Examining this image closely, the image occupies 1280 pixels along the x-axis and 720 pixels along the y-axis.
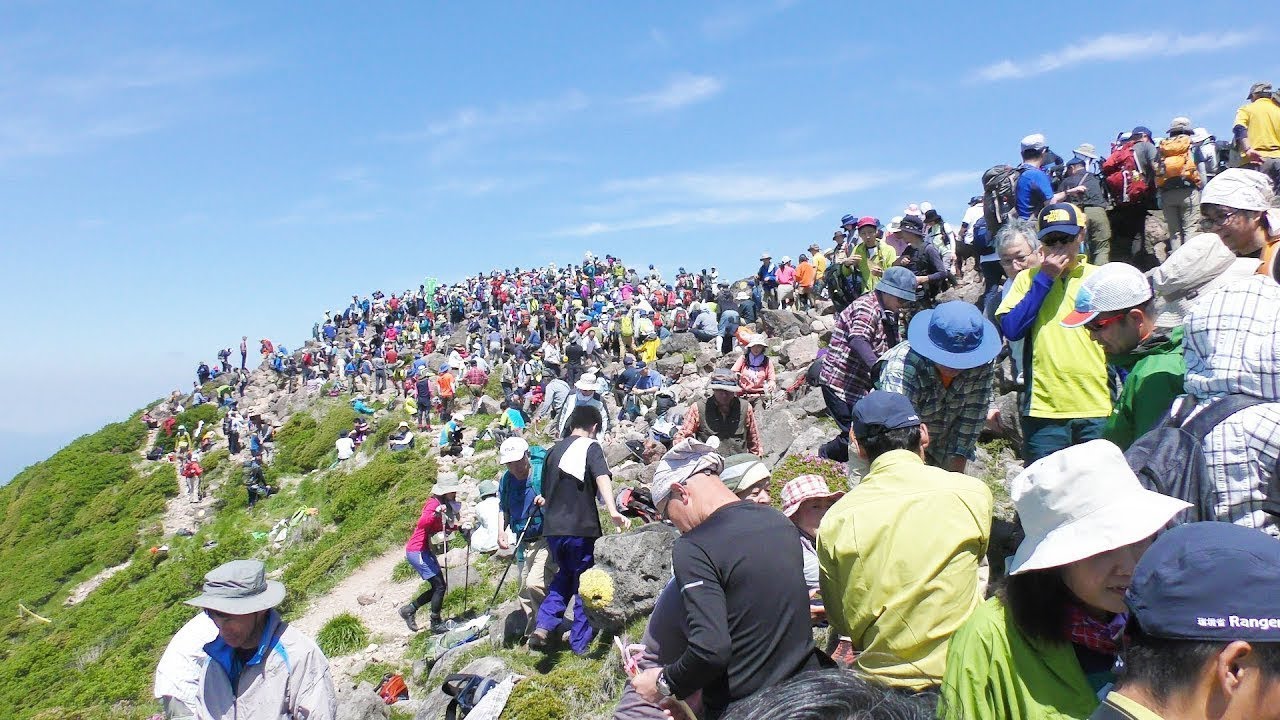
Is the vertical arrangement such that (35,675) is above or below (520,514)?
below

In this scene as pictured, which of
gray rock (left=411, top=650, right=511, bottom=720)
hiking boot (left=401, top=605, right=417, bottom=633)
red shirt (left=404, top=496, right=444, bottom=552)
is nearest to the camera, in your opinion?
gray rock (left=411, top=650, right=511, bottom=720)

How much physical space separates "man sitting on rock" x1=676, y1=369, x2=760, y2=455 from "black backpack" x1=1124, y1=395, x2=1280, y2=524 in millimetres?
4180

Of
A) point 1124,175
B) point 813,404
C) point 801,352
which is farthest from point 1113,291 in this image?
point 801,352

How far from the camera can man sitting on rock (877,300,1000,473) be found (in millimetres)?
3887

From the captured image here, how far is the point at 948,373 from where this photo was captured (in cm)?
402

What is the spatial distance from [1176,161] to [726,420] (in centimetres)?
618

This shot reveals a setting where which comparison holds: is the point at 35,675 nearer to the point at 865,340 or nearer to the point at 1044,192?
the point at 865,340

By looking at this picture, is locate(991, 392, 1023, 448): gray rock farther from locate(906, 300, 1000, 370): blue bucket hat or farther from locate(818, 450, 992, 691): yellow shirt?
locate(818, 450, 992, 691): yellow shirt

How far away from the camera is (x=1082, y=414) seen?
13.1 feet

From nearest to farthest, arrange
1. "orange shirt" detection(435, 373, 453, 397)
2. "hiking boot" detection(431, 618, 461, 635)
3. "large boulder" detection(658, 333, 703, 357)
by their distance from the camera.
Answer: "hiking boot" detection(431, 618, 461, 635), "large boulder" detection(658, 333, 703, 357), "orange shirt" detection(435, 373, 453, 397)

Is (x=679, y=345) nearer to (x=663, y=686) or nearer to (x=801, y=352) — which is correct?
(x=801, y=352)

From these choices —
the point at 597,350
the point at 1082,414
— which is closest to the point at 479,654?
the point at 1082,414

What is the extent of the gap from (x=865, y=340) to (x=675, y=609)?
257 cm

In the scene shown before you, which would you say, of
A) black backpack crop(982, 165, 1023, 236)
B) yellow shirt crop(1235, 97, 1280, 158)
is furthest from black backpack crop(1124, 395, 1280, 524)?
yellow shirt crop(1235, 97, 1280, 158)
